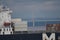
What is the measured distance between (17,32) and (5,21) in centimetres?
27

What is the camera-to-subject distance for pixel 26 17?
216 centimetres

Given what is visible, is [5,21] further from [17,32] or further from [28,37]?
[28,37]

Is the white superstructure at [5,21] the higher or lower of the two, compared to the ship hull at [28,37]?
higher

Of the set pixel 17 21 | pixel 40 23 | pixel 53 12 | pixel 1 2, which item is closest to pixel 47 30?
pixel 40 23

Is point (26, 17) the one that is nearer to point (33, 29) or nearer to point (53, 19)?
point (33, 29)

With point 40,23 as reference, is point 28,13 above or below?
above

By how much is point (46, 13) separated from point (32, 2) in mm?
300

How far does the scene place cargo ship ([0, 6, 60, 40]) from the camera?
214 centimetres

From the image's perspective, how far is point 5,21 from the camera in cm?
214

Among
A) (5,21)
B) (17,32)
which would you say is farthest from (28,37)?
(5,21)

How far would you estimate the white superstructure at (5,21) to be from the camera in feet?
6.99

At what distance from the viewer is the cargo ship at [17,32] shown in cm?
214

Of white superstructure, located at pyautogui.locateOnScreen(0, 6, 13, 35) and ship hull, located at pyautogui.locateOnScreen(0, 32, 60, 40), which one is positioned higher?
white superstructure, located at pyautogui.locateOnScreen(0, 6, 13, 35)

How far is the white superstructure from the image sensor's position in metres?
2.13
